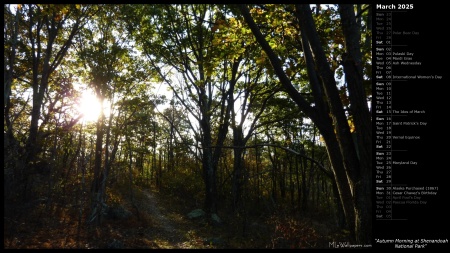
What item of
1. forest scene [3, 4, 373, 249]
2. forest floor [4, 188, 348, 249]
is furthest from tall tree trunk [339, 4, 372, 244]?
forest floor [4, 188, 348, 249]

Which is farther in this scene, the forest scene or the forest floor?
the forest floor

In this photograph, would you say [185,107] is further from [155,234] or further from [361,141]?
[361,141]

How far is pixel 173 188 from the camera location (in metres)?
26.2

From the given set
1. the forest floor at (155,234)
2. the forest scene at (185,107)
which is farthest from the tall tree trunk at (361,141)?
the forest floor at (155,234)

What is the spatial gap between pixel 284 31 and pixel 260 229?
11.1 meters

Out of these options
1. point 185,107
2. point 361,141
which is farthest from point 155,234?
point 361,141

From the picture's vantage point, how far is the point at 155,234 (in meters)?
13.5

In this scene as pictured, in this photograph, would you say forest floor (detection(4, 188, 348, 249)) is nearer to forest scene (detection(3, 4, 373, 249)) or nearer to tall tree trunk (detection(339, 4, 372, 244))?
forest scene (detection(3, 4, 373, 249))

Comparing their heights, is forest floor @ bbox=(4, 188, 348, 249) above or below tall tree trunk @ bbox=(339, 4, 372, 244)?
below

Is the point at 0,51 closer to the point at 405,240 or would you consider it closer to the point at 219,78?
the point at 405,240

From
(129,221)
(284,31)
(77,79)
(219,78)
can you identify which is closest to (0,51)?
(284,31)

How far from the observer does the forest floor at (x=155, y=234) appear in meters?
9.21

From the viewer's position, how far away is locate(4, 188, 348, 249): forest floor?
30.2 feet

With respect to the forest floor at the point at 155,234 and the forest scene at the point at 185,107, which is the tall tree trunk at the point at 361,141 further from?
the forest floor at the point at 155,234
